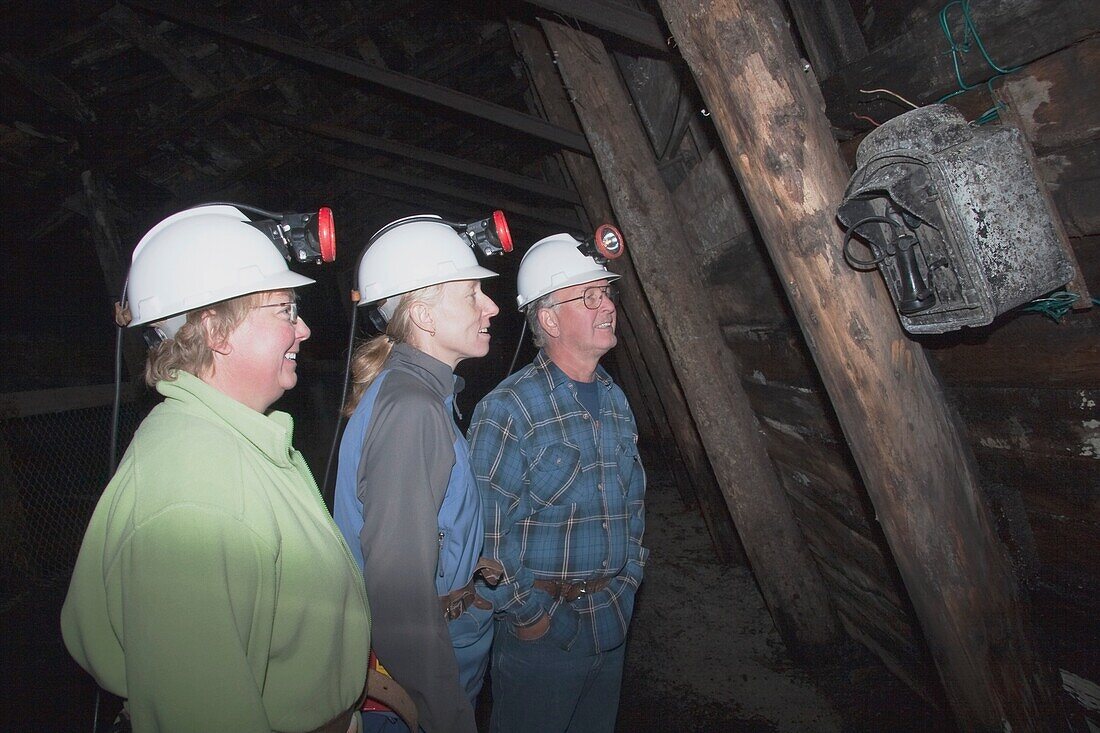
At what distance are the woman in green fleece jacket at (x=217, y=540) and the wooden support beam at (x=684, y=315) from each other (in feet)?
6.64

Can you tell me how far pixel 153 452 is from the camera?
3.51 feet

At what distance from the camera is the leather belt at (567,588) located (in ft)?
6.97

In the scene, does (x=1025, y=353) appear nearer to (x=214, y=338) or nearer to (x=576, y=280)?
(x=576, y=280)

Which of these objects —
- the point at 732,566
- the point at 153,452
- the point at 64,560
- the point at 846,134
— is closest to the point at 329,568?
the point at 153,452

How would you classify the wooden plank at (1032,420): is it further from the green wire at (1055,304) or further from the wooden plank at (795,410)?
the wooden plank at (795,410)

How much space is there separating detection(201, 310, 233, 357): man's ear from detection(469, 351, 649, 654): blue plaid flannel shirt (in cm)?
99

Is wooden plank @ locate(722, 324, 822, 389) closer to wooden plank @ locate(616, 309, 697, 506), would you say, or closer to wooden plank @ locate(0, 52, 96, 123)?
wooden plank @ locate(616, 309, 697, 506)

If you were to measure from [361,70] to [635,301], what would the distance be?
2.41 metres

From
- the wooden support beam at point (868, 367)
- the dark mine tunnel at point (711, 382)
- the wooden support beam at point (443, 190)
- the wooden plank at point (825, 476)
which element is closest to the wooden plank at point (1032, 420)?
the dark mine tunnel at point (711, 382)

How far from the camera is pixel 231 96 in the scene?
4.77m

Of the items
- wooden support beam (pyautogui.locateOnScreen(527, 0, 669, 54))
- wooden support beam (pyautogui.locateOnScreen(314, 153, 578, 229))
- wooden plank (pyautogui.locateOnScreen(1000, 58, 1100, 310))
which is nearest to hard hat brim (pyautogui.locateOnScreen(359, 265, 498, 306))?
wooden support beam (pyautogui.locateOnScreen(527, 0, 669, 54))

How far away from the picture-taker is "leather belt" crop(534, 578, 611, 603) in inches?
83.6

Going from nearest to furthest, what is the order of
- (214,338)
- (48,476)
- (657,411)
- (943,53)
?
(214,338)
(943,53)
(48,476)
(657,411)

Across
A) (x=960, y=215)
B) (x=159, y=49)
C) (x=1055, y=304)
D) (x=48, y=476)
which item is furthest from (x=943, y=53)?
(x=48, y=476)
